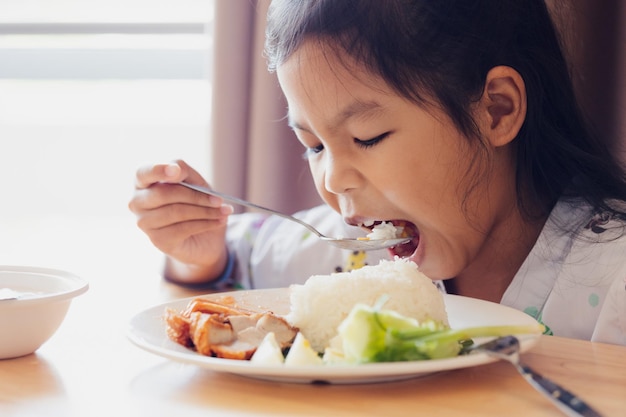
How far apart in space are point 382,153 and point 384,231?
0.13m

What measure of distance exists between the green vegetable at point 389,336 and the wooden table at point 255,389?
0.04m

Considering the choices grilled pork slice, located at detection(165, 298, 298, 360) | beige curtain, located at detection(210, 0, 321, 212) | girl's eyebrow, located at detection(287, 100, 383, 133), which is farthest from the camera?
beige curtain, located at detection(210, 0, 321, 212)

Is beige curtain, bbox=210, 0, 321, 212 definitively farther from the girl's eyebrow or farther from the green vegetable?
the green vegetable

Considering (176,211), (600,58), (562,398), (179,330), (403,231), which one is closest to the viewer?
(562,398)

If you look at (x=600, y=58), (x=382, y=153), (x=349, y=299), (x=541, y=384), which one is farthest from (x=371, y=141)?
(x=600, y=58)

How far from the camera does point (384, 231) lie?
4.16ft

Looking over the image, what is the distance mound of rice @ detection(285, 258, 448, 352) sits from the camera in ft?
2.91

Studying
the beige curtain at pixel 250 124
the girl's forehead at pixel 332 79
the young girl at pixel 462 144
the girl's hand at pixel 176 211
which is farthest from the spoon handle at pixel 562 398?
the beige curtain at pixel 250 124

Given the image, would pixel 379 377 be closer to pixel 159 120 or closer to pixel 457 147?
pixel 457 147

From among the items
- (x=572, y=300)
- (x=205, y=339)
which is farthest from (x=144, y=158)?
(x=205, y=339)

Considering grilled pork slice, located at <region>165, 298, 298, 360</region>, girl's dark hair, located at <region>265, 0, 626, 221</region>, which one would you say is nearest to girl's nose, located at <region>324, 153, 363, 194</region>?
girl's dark hair, located at <region>265, 0, 626, 221</region>

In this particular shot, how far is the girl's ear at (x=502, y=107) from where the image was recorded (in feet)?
4.08

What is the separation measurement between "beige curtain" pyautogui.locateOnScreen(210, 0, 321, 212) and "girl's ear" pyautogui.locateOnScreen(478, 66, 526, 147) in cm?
78

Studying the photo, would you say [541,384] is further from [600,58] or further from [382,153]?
[600,58]
